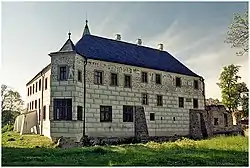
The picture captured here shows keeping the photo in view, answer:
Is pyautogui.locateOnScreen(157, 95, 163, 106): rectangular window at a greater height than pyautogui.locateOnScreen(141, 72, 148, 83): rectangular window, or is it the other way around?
pyautogui.locateOnScreen(141, 72, 148, 83): rectangular window

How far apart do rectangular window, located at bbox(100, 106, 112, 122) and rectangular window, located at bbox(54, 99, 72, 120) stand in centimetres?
265

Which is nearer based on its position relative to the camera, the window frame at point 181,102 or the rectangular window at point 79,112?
the rectangular window at point 79,112

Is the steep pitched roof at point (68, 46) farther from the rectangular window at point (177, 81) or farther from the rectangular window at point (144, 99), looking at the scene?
the rectangular window at point (177, 81)

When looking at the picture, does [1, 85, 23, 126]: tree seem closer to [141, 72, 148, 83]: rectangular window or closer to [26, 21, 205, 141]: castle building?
[26, 21, 205, 141]: castle building

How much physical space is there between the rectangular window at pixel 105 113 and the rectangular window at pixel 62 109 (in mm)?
2650

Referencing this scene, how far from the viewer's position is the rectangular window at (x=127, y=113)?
2411 centimetres

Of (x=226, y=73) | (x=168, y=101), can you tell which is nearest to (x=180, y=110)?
(x=168, y=101)

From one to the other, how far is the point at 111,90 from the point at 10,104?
26589mm

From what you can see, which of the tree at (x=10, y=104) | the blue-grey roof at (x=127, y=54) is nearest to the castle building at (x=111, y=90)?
the blue-grey roof at (x=127, y=54)

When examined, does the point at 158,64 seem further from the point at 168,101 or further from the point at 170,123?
the point at 170,123

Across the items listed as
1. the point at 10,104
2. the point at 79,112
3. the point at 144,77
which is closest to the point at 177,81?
the point at 144,77

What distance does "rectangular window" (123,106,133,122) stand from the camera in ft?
79.1

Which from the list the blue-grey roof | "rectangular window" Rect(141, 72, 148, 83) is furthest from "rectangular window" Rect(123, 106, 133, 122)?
the blue-grey roof

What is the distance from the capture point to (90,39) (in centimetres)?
2536
